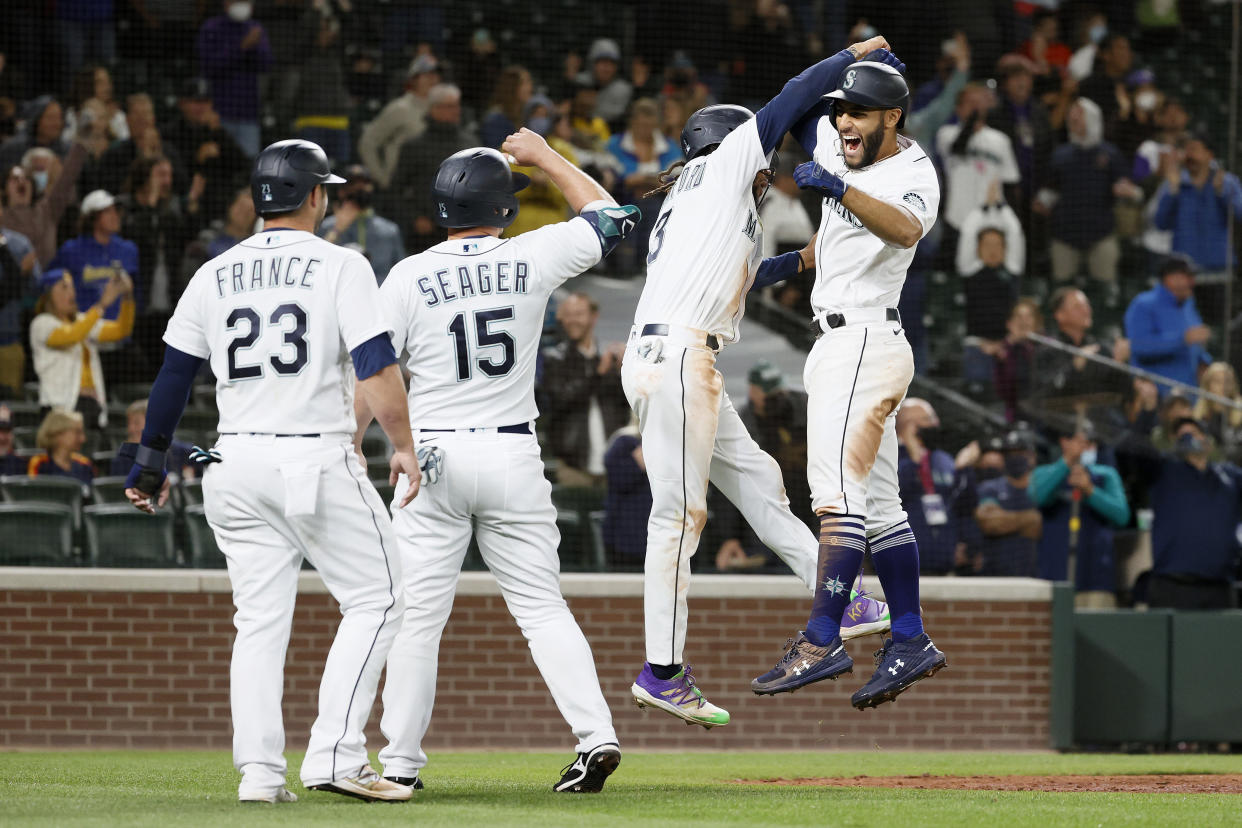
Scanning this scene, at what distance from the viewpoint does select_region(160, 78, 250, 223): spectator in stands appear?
39.0 feet

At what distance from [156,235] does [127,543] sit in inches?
97.3

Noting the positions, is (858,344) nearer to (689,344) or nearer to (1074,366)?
(689,344)

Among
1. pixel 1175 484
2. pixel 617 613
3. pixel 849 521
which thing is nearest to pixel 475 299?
pixel 849 521

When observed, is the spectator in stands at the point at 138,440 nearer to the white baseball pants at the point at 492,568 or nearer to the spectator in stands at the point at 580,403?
the spectator in stands at the point at 580,403

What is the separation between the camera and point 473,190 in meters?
5.91

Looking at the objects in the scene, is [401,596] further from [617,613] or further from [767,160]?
[617,613]

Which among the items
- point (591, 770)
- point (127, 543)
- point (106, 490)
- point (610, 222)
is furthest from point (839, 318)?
point (106, 490)

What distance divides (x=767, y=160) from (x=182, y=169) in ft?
23.4

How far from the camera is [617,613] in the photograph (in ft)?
33.6

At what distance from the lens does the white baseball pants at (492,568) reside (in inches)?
227

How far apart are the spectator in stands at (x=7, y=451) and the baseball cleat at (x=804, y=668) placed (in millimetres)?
6071

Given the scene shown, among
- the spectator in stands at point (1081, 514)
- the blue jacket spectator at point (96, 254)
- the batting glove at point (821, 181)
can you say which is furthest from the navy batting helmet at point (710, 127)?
the blue jacket spectator at point (96, 254)

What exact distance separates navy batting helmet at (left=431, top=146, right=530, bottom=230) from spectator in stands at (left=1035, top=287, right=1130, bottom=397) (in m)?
6.02

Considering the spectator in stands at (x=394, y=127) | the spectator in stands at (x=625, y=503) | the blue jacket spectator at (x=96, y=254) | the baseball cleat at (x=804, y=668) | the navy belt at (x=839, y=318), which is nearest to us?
the baseball cleat at (x=804, y=668)
